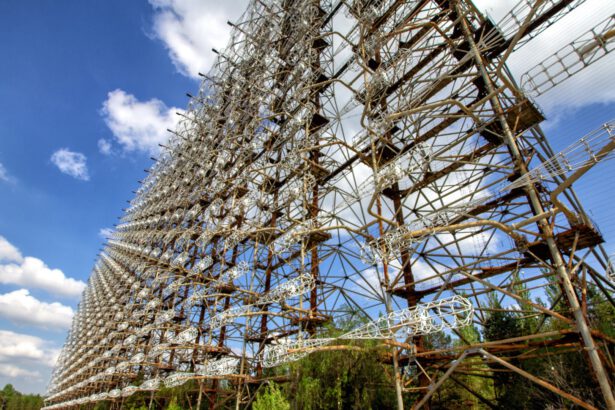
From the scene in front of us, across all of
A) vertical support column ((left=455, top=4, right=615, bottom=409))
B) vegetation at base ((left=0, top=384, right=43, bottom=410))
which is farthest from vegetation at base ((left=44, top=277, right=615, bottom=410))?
vegetation at base ((left=0, top=384, right=43, bottom=410))

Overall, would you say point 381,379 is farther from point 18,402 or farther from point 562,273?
point 18,402

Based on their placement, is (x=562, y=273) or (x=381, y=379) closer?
(x=562, y=273)

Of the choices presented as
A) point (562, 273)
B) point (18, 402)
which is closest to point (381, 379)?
point (562, 273)

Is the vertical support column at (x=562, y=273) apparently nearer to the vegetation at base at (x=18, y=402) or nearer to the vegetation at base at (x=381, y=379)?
the vegetation at base at (x=381, y=379)

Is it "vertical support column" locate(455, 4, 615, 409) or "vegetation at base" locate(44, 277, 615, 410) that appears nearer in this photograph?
"vertical support column" locate(455, 4, 615, 409)

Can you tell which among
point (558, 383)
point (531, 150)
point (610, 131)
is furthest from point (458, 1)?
point (558, 383)

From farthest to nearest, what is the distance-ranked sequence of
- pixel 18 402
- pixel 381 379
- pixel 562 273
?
pixel 18 402 → pixel 381 379 → pixel 562 273

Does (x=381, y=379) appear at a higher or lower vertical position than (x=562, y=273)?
lower

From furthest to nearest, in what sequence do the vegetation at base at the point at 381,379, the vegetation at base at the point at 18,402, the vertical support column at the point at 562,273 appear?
the vegetation at base at the point at 18,402, the vegetation at base at the point at 381,379, the vertical support column at the point at 562,273

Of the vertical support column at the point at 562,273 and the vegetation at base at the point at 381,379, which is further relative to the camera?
the vegetation at base at the point at 381,379

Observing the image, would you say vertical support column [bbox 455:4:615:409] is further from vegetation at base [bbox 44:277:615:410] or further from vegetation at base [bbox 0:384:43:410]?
vegetation at base [bbox 0:384:43:410]

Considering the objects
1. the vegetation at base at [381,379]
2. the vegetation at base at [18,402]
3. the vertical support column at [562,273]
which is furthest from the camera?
the vegetation at base at [18,402]

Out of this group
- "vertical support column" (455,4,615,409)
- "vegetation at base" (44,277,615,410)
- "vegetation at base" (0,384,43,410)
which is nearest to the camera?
"vertical support column" (455,4,615,409)

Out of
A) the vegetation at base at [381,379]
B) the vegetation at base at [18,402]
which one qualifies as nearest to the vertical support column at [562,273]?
the vegetation at base at [381,379]
